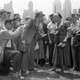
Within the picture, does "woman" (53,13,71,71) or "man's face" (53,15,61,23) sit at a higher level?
"man's face" (53,15,61,23)

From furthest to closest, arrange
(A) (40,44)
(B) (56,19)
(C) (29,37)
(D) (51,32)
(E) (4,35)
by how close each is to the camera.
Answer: (A) (40,44) → (D) (51,32) → (B) (56,19) → (C) (29,37) → (E) (4,35)

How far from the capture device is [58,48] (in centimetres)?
608

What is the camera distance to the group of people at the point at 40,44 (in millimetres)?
4160

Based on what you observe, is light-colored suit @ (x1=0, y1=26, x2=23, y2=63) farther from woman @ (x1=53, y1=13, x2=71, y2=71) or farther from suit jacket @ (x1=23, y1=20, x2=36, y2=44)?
woman @ (x1=53, y1=13, x2=71, y2=71)

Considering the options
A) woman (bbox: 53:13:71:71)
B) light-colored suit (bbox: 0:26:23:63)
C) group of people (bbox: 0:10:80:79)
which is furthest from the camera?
woman (bbox: 53:13:71:71)

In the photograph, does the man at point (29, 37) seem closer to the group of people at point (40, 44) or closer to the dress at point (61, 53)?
the group of people at point (40, 44)

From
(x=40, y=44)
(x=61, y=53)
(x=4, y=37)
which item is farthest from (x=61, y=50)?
(x=4, y=37)

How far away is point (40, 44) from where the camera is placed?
7.05 m

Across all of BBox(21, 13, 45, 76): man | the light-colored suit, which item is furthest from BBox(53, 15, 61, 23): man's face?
the light-colored suit

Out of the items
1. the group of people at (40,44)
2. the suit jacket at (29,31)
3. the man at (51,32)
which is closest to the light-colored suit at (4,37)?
the group of people at (40,44)

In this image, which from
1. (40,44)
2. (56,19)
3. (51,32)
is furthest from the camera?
(40,44)

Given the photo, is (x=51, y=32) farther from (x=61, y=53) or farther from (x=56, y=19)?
(x=61, y=53)

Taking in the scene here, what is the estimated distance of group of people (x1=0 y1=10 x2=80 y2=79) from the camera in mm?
4160

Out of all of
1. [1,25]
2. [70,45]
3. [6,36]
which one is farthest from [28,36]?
[70,45]
